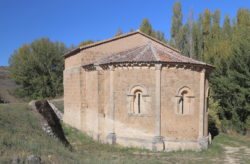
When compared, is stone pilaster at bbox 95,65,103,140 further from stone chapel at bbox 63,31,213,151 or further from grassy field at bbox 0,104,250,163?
grassy field at bbox 0,104,250,163

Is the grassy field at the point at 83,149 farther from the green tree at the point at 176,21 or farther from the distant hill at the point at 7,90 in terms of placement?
the distant hill at the point at 7,90

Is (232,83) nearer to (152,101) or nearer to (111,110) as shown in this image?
(152,101)

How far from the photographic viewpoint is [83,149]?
14.7m

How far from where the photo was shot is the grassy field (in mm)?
Answer: 7399

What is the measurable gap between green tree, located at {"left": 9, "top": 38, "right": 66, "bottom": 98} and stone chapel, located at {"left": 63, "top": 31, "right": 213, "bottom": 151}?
26861 mm

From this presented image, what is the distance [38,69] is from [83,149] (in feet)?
97.5

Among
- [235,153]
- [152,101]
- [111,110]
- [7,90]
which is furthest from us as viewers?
[7,90]

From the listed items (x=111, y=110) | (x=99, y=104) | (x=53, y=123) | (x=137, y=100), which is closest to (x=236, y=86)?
(x=137, y=100)

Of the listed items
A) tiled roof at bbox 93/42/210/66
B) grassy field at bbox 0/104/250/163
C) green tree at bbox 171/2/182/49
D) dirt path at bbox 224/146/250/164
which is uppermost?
green tree at bbox 171/2/182/49

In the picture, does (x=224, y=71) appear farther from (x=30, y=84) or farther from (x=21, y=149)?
(x=30, y=84)

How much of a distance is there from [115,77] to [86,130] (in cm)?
472

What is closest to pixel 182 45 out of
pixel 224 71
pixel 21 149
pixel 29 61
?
pixel 224 71

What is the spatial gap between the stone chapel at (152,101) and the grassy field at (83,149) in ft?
2.47

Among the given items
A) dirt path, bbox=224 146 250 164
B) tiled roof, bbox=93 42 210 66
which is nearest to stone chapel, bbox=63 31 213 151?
tiled roof, bbox=93 42 210 66
